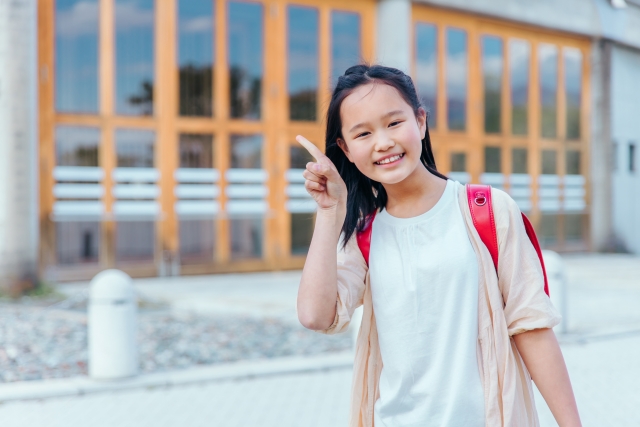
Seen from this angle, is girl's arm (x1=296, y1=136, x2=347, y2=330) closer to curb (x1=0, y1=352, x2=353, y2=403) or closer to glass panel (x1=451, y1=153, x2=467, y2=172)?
curb (x1=0, y1=352, x2=353, y2=403)

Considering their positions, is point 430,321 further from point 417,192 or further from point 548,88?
point 548,88

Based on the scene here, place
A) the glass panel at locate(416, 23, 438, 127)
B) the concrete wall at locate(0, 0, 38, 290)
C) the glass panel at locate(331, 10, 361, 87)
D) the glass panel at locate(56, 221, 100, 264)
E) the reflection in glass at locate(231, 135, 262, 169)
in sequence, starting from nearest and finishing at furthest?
the concrete wall at locate(0, 0, 38, 290) < the glass panel at locate(56, 221, 100, 264) < the reflection in glass at locate(231, 135, 262, 169) < the glass panel at locate(331, 10, 361, 87) < the glass panel at locate(416, 23, 438, 127)

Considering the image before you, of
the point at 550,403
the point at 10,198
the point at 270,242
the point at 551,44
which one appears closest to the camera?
the point at 550,403

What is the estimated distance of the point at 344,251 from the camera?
1.82m

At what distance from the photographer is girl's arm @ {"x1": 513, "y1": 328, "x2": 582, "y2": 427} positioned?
5.22 ft

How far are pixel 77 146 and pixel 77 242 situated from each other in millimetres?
1595

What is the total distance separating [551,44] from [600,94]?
77.6 inches

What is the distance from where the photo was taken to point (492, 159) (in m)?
15.6

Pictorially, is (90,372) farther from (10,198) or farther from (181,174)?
(181,174)

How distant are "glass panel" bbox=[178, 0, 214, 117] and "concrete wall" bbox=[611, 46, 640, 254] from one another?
10.6 m

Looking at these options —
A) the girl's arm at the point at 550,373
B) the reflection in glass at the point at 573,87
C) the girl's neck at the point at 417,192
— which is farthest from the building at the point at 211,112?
the girl's arm at the point at 550,373

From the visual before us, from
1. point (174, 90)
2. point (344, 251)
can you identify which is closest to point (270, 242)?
point (174, 90)

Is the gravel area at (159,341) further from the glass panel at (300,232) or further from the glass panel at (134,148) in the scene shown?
the glass panel at (300,232)

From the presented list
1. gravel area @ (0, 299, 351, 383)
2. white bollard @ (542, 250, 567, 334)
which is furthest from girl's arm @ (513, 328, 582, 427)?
white bollard @ (542, 250, 567, 334)
